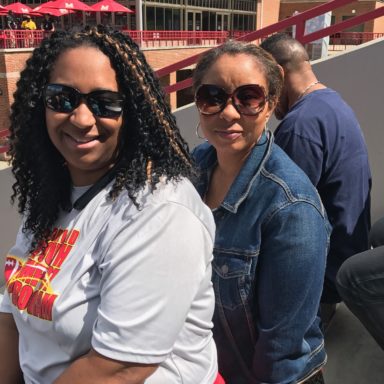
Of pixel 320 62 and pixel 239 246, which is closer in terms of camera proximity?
pixel 239 246

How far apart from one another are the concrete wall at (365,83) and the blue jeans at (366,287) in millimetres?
2331

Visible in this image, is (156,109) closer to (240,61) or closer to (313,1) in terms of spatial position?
(240,61)

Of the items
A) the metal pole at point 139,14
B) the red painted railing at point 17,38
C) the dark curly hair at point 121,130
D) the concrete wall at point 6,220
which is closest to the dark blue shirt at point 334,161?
the dark curly hair at point 121,130

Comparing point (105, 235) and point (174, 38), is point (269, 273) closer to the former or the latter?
point (105, 235)

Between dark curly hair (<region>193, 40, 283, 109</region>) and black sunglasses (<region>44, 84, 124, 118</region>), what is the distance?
2.23ft

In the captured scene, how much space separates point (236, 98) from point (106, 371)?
3.80 feet

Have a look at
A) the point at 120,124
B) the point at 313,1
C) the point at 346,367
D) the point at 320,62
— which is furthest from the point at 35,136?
the point at 313,1

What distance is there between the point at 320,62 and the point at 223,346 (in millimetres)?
3017

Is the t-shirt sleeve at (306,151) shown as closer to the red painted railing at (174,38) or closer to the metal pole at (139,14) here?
the red painted railing at (174,38)

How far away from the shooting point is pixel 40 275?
133 cm

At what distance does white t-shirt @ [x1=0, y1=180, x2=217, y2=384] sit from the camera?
110 centimetres

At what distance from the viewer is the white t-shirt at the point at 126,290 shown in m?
1.10

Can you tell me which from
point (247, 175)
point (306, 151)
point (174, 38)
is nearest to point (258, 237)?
point (247, 175)

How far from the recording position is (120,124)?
137 cm
